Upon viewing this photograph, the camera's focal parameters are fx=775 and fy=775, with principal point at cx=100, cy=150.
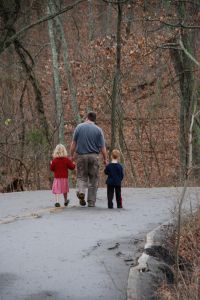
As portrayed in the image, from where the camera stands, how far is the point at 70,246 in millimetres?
12234

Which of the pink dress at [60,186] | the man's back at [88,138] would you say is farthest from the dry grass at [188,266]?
the pink dress at [60,186]

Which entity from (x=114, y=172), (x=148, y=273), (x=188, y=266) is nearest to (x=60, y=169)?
(x=114, y=172)

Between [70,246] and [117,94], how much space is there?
18.1m

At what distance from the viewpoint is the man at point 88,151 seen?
17.0 metres

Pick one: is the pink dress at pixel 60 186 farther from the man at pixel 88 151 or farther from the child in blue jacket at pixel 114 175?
the child in blue jacket at pixel 114 175

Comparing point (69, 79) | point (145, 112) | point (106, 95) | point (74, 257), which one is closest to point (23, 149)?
point (69, 79)

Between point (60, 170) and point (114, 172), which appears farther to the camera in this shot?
point (60, 170)

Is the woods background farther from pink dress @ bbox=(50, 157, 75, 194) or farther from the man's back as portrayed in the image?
pink dress @ bbox=(50, 157, 75, 194)

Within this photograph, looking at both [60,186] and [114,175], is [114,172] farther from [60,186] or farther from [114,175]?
[60,186]

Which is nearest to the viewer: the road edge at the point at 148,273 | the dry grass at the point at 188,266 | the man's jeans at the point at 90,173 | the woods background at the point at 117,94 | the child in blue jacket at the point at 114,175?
the dry grass at the point at 188,266

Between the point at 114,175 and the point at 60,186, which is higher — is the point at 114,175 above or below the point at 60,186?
above

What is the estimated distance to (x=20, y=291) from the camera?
9.58 meters

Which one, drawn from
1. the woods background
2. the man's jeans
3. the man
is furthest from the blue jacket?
the woods background

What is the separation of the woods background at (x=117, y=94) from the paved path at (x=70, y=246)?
649cm
